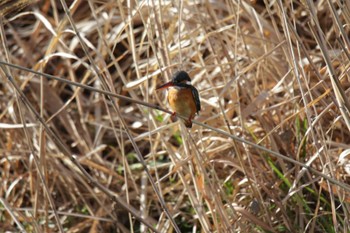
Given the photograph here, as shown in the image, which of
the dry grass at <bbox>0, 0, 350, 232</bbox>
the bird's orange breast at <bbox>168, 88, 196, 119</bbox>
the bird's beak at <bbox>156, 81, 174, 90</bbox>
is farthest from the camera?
the bird's orange breast at <bbox>168, 88, 196, 119</bbox>

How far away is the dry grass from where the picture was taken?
2.71 m

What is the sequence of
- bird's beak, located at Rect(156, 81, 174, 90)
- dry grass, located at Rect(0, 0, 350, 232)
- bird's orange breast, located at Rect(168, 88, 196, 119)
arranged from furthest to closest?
bird's orange breast, located at Rect(168, 88, 196, 119), dry grass, located at Rect(0, 0, 350, 232), bird's beak, located at Rect(156, 81, 174, 90)

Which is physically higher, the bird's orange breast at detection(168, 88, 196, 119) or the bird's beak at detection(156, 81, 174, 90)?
the bird's beak at detection(156, 81, 174, 90)

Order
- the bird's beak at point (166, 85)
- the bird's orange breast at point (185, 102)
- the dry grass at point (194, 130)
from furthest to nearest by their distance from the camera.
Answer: the bird's orange breast at point (185, 102) < the dry grass at point (194, 130) < the bird's beak at point (166, 85)

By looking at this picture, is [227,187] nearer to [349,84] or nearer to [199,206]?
[199,206]

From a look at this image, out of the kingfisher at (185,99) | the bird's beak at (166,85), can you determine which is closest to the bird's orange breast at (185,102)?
the kingfisher at (185,99)

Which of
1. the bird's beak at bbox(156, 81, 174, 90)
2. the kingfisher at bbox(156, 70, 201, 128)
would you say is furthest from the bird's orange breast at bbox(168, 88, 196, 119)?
the bird's beak at bbox(156, 81, 174, 90)

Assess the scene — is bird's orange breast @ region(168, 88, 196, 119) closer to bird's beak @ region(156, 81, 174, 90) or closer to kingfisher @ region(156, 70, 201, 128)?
kingfisher @ region(156, 70, 201, 128)

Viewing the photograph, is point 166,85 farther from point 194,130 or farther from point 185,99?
point 194,130

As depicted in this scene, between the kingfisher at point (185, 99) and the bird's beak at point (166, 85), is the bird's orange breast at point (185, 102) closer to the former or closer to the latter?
the kingfisher at point (185, 99)

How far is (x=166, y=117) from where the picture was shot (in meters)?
3.45

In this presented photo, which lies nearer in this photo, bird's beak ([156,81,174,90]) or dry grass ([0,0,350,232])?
bird's beak ([156,81,174,90])

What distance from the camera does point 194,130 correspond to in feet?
10.2

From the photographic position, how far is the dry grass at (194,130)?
2.71 m
